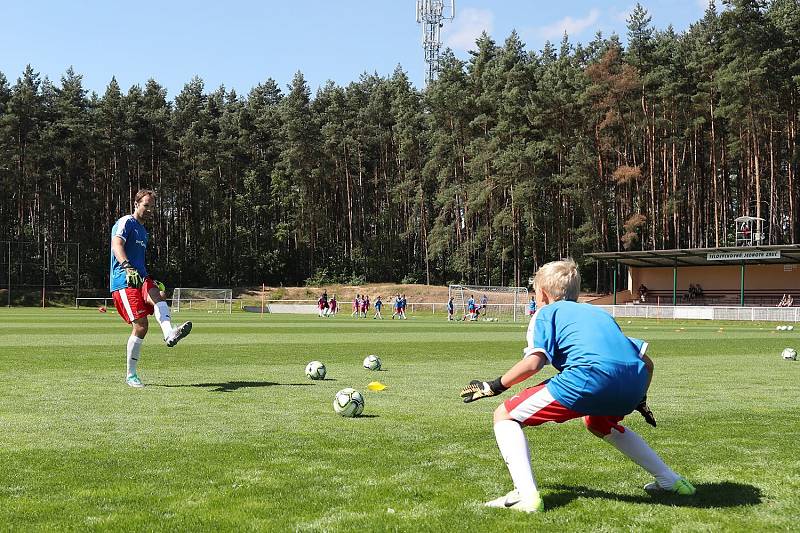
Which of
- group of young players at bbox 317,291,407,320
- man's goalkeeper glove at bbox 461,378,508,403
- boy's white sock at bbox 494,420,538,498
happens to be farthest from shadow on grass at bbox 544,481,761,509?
group of young players at bbox 317,291,407,320

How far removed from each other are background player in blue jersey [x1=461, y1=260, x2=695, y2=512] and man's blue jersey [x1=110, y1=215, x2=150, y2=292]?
21.7 feet

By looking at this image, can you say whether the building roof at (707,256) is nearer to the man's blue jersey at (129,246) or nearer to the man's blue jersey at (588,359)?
the man's blue jersey at (129,246)

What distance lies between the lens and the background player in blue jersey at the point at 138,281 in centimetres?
1002

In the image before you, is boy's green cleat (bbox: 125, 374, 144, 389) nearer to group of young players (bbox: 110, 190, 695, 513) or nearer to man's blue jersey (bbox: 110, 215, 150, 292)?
man's blue jersey (bbox: 110, 215, 150, 292)

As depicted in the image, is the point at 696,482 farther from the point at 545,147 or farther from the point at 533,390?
the point at 545,147

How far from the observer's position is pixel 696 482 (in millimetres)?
5539

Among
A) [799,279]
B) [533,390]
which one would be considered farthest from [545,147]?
[533,390]

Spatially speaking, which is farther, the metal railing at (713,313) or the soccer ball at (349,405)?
the metal railing at (713,313)

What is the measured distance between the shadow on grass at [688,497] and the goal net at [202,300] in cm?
6071

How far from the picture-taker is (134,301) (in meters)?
Result: 10.2

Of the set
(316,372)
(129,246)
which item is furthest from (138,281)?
(316,372)

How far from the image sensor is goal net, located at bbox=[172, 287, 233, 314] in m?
64.5

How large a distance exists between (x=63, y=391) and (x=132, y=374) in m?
0.94

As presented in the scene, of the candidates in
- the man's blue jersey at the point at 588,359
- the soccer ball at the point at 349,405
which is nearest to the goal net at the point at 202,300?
the soccer ball at the point at 349,405
